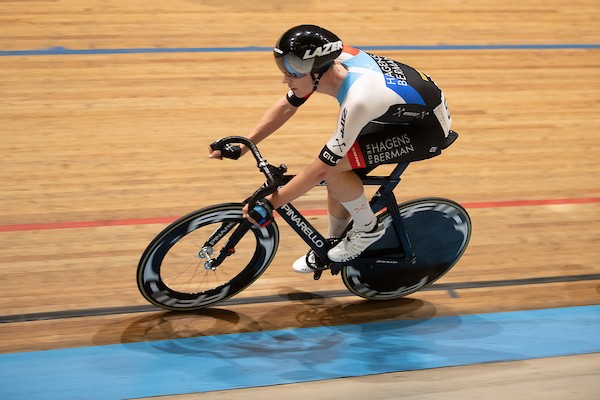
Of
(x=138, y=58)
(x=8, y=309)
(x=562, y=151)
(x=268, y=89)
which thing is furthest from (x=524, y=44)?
(x=8, y=309)

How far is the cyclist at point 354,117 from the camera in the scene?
3131 mm

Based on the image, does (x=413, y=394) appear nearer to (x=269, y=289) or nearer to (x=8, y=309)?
(x=269, y=289)

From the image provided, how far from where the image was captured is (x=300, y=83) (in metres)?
3.20

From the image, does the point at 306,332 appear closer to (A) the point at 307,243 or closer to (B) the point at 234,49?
(A) the point at 307,243

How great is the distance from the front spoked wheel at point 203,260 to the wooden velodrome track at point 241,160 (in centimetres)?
13

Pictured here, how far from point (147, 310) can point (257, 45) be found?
3399 mm

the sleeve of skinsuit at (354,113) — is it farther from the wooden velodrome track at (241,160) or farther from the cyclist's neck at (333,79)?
the wooden velodrome track at (241,160)

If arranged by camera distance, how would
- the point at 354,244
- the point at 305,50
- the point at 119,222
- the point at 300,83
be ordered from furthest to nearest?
the point at 119,222 → the point at 354,244 → the point at 300,83 → the point at 305,50

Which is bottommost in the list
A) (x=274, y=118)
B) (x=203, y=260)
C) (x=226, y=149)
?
(x=203, y=260)

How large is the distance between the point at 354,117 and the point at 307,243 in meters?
Result: 0.78

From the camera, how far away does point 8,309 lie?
3771 mm

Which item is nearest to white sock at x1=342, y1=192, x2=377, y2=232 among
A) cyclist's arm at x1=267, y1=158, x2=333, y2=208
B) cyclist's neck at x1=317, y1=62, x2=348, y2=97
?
cyclist's arm at x1=267, y1=158, x2=333, y2=208

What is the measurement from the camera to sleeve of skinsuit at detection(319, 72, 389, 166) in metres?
3.13

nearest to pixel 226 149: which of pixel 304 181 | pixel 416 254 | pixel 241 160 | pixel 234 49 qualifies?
pixel 304 181
